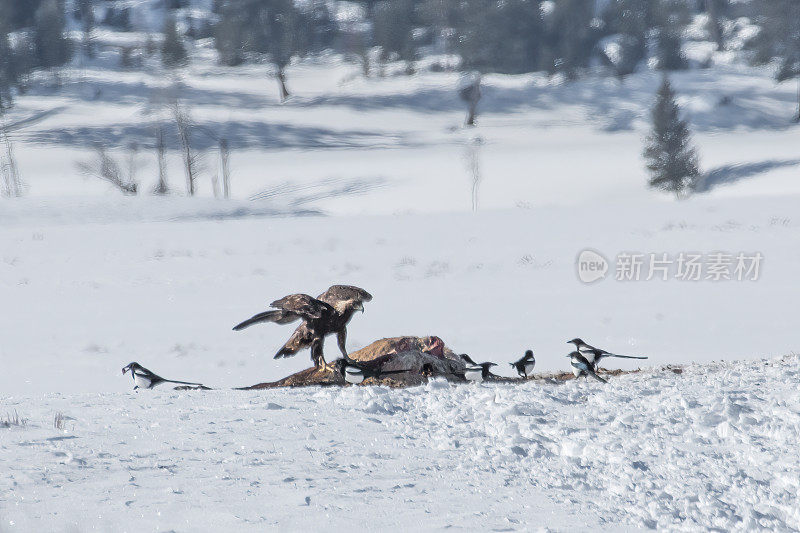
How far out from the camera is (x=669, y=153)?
4456 cm

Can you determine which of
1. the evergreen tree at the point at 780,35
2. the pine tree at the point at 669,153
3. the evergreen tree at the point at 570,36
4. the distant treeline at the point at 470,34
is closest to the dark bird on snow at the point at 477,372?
the pine tree at the point at 669,153

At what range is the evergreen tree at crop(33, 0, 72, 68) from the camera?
76938mm

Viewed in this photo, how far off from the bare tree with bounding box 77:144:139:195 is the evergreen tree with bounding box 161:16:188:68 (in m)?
26.0

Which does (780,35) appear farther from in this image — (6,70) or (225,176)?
(6,70)

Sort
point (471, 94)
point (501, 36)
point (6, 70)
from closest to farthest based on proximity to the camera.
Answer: point (471, 94) < point (6, 70) < point (501, 36)

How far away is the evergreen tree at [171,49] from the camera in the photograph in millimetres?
76375

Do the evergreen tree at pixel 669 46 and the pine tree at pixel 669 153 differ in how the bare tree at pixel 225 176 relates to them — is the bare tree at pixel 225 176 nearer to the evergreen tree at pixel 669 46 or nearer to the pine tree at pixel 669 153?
the pine tree at pixel 669 153

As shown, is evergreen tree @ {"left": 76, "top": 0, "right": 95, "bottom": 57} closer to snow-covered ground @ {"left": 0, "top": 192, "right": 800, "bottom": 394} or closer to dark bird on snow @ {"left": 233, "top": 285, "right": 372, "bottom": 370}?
snow-covered ground @ {"left": 0, "top": 192, "right": 800, "bottom": 394}

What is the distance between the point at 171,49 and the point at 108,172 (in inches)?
1494

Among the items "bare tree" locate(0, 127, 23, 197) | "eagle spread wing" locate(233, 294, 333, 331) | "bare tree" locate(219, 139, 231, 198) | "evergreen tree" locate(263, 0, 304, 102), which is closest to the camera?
"eagle spread wing" locate(233, 294, 333, 331)

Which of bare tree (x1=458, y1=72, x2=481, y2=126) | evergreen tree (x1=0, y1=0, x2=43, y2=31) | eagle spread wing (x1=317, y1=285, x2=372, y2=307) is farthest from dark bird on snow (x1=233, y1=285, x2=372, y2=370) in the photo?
evergreen tree (x1=0, y1=0, x2=43, y2=31)

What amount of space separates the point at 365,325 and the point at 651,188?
1458 inches
